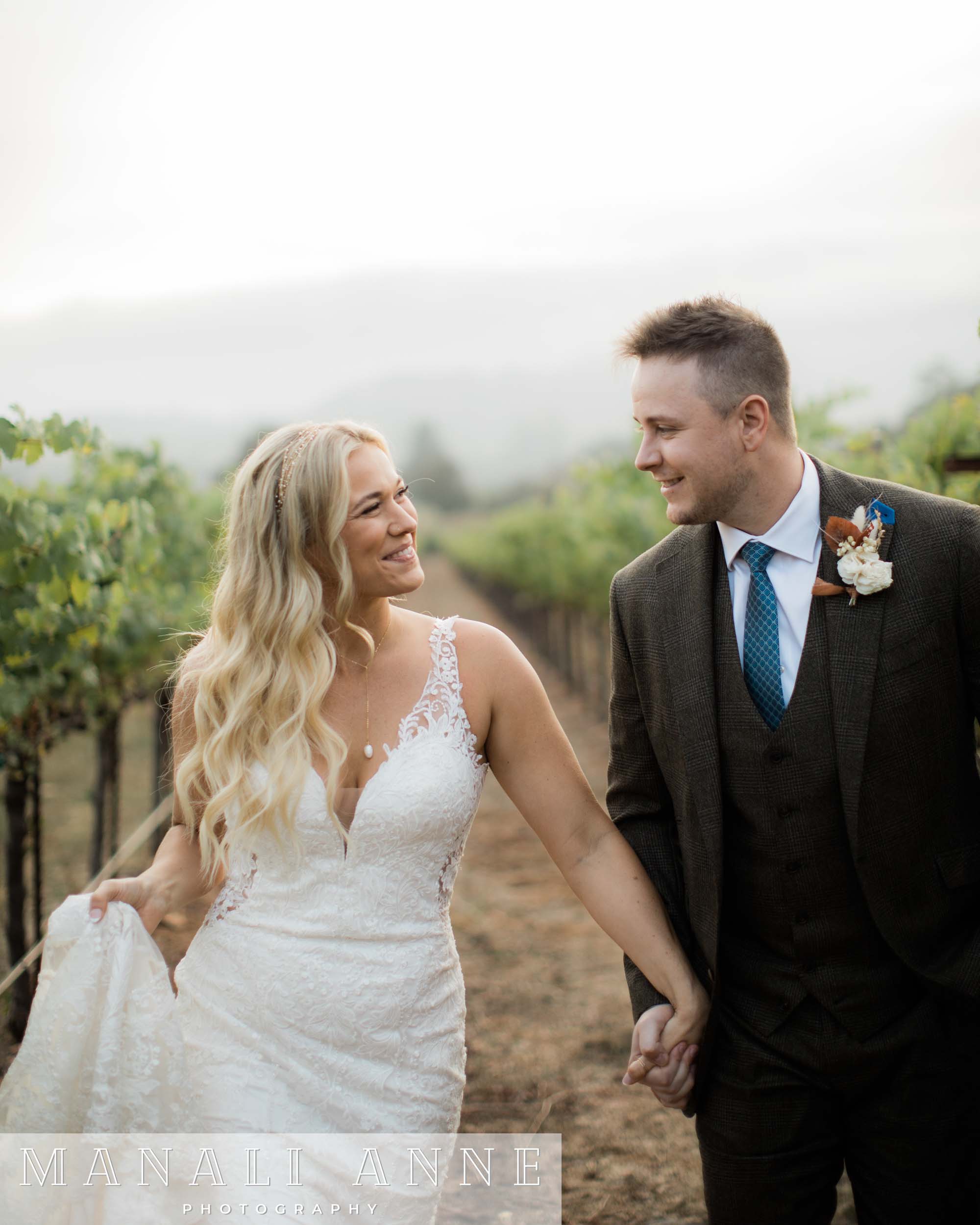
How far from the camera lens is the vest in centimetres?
216

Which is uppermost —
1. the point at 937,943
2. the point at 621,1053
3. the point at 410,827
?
the point at 410,827

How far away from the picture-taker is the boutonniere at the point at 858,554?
→ 2135 millimetres

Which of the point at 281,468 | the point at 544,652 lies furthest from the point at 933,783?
the point at 544,652

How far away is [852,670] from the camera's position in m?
2.14

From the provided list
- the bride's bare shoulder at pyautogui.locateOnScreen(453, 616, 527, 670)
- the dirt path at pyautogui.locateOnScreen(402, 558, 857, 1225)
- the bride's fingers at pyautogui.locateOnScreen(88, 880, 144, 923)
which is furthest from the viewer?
the dirt path at pyautogui.locateOnScreen(402, 558, 857, 1225)

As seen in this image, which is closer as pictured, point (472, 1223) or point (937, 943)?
point (937, 943)

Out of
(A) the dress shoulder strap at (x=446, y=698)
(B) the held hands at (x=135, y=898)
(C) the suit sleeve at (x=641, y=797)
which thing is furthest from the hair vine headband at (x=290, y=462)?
(B) the held hands at (x=135, y=898)

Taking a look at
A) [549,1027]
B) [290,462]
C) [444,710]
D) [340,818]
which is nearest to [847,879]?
[444,710]

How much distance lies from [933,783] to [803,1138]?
76 cm

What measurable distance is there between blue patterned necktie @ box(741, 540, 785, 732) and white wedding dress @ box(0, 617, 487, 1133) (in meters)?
0.64

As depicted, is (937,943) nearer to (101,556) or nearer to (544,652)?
(101,556)

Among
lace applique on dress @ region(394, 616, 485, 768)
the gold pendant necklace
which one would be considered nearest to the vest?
lace applique on dress @ region(394, 616, 485, 768)

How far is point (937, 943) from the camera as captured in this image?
219cm

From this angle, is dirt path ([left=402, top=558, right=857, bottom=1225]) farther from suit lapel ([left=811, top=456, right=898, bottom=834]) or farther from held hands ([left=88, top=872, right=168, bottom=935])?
suit lapel ([left=811, top=456, right=898, bottom=834])
